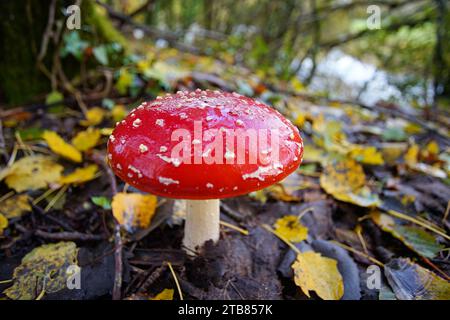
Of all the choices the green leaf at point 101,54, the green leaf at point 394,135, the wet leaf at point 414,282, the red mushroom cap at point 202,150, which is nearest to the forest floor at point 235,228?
the wet leaf at point 414,282

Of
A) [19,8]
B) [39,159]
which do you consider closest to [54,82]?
[19,8]

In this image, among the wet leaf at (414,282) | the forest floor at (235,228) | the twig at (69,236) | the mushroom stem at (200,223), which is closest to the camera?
the wet leaf at (414,282)

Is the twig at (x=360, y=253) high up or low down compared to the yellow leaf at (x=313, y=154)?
down

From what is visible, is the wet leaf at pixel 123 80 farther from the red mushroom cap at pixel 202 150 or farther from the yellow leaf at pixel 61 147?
the red mushroom cap at pixel 202 150

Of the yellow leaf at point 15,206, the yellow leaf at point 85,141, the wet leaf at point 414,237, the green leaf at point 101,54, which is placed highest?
the green leaf at point 101,54

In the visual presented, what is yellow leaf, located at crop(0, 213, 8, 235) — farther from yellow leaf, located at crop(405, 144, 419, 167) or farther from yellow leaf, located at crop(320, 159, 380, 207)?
yellow leaf, located at crop(405, 144, 419, 167)

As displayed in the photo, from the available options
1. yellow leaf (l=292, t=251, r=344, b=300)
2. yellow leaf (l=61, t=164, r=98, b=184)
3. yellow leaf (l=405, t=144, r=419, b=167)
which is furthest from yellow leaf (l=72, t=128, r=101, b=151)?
yellow leaf (l=405, t=144, r=419, b=167)

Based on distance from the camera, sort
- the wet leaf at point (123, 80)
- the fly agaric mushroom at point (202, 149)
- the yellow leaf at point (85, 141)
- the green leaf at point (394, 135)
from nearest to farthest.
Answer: the fly agaric mushroom at point (202, 149) → the yellow leaf at point (85, 141) → the wet leaf at point (123, 80) → the green leaf at point (394, 135)
